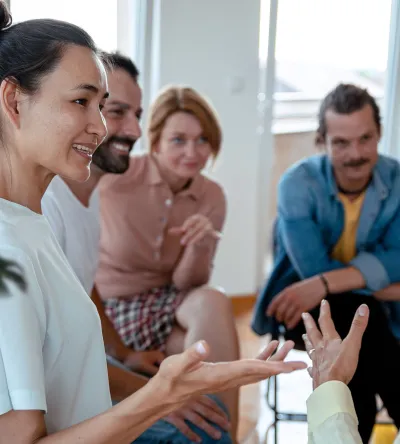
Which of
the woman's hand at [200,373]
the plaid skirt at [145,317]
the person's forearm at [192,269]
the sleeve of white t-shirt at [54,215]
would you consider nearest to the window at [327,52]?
the person's forearm at [192,269]

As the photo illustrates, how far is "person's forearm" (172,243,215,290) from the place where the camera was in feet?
7.46

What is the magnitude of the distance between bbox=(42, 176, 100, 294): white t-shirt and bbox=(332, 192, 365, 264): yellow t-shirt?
951mm

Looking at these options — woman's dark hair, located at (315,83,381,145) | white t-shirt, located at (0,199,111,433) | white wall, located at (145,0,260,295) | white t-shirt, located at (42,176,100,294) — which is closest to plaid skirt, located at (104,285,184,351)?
white t-shirt, located at (42,176,100,294)

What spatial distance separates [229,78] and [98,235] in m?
2.21

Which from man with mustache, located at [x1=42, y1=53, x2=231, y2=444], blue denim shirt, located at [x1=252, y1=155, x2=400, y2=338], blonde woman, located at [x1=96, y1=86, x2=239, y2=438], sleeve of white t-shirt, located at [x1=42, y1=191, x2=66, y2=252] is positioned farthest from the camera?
blue denim shirt, located at [x1=252, y1=155, x2=400, y2=338]

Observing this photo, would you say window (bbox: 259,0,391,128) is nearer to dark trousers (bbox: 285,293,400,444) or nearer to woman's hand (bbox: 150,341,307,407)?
dark trousers (bbox: 285,293,400,444)

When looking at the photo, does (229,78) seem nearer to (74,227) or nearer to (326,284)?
(326,284)

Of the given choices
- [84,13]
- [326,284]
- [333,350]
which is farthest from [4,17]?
[84,13]

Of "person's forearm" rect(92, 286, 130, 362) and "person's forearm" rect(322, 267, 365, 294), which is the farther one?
"person's forearm" rect(322, 267, 365, 294)

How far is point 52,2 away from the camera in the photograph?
3.05 m

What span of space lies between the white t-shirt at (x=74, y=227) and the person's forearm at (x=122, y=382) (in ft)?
0.72

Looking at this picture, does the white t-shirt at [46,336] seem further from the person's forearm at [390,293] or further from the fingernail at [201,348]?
the person's forearm at [390,293]

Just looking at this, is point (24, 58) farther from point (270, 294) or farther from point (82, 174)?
point (270, 294)

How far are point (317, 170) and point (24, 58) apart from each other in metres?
1.56
